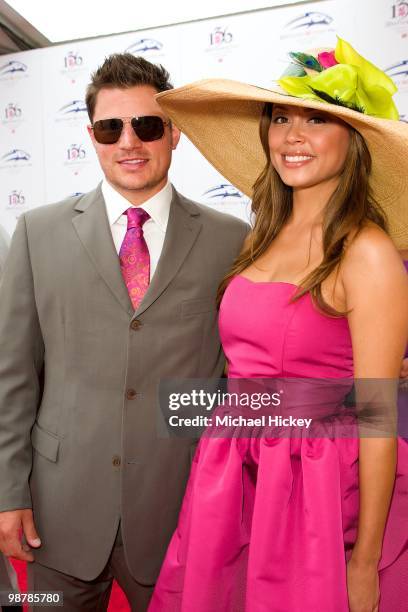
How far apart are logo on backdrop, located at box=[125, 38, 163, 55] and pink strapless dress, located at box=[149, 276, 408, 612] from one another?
3.62 metres

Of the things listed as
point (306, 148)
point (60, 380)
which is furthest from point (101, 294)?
point (306, 148)

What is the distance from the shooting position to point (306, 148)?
4.77 ft

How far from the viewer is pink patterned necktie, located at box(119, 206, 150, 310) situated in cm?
152

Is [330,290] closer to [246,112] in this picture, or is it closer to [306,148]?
[306,148]

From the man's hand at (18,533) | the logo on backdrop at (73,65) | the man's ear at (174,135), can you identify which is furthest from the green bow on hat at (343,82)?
the logo on backdrop at (73,65)

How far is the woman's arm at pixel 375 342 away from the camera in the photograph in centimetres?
124

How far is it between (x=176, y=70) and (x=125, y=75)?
3.02 m

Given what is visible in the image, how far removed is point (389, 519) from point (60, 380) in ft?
2.93

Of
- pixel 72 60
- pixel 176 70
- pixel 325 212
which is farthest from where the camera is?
pixel 72 60

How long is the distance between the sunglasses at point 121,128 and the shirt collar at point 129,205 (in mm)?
129

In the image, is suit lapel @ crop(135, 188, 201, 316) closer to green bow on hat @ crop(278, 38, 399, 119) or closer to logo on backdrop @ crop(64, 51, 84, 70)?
green bow on hat @ crop(278, 38, 399, 119)

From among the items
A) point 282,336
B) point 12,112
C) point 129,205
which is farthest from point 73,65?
point 282,336

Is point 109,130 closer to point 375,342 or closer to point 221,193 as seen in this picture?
point 375,342

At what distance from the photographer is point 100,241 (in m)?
1.53
